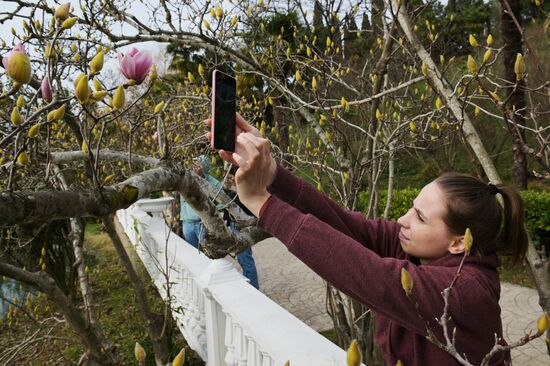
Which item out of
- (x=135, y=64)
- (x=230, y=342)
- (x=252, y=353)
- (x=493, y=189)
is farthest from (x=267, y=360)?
(x=135, y=64)

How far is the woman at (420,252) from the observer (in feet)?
3.39

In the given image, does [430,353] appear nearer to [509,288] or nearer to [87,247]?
[509,288]

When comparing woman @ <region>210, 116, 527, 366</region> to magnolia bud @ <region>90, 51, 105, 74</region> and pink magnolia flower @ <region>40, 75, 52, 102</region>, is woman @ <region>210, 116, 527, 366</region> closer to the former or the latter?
magnolia bud @ <region>90, 51, 105, 74</region>

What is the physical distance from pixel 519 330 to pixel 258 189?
4.49 metres

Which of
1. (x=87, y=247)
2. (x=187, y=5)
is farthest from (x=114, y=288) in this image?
(x=187, y=5)

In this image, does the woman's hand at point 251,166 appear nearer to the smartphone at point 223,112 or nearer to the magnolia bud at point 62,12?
the smartphone at point 223,112

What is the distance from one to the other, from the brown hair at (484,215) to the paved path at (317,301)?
2523 millimetres

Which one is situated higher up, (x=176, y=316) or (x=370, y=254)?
(x=370, y=254)

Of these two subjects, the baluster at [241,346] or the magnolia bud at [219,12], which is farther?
the magnolia bud at [219,12]

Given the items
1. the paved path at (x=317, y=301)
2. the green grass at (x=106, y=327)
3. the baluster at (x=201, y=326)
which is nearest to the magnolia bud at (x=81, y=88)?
the green grass at (x=106, y=327)

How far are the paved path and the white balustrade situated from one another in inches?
67.5

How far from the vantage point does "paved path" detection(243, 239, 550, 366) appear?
158 inches

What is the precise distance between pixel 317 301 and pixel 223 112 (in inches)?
185

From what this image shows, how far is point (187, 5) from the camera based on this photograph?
10.1ft
